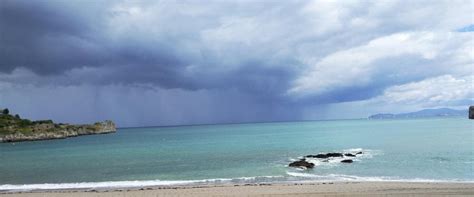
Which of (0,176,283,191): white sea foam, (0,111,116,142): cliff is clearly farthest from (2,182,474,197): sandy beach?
(0,111,116,142): cliff

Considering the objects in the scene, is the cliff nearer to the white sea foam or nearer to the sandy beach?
the white sea foam

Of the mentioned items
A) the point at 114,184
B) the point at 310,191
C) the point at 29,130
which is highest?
the point at 29,130

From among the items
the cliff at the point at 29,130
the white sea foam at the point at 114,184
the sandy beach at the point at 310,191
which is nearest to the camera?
the sandy beach at the point at 310,191

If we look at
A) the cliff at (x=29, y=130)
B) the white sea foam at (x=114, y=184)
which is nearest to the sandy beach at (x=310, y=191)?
the white sea foam at (x=114, y=184)

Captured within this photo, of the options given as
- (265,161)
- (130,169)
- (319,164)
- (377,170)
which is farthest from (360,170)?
(130,169)

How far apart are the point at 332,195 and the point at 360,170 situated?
16931mm

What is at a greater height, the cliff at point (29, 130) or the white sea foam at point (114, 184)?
the cliff at point (29, 130)

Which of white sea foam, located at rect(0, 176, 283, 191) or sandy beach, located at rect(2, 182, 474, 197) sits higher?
sandy beach, located at rect(2, 182, 474, 197)

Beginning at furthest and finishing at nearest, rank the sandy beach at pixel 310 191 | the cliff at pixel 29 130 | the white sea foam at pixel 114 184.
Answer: the cliff at pixel 29 130, the white sea foam at pixel 114 184, the sandy beach at pixel 310 191

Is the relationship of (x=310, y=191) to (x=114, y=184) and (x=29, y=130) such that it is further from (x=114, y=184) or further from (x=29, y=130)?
(x=29, y=130)

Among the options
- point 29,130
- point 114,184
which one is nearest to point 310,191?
point 114,184

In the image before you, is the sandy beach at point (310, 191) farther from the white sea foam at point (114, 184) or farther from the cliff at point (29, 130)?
the cliff at point (29, 130)

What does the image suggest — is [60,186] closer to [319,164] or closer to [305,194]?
[305,194]

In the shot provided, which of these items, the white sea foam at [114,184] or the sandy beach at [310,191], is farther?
the white sea foam at [114,184]
